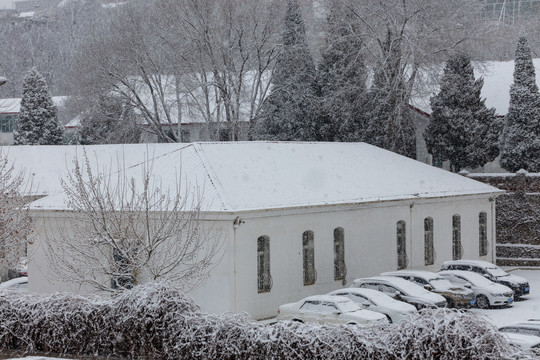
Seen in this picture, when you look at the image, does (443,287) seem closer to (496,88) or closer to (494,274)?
(494,274)

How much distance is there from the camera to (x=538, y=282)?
3791cm

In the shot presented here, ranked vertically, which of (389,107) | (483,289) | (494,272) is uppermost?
(389,107)

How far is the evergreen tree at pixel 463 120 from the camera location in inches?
1933

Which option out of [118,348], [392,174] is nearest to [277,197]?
[392,174]

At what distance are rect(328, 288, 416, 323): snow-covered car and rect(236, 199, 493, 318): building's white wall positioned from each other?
2.58m

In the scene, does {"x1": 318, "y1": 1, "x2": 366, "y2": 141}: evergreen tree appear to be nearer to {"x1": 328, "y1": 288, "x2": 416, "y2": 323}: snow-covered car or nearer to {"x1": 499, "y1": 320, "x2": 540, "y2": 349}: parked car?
{"x1": 328, "y1": 288, "x2": 416, "y2": 323}: snow-covered car

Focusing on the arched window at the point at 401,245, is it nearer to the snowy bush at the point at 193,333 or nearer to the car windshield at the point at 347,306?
the car windshield at the point at 347,306

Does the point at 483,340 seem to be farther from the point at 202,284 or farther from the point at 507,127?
the point at 507,127

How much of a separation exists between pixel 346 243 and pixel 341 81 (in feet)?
73.8

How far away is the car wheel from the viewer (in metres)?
30.7

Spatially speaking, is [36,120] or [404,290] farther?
[36,120]

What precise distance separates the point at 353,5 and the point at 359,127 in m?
7.69

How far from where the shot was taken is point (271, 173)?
31406 mm

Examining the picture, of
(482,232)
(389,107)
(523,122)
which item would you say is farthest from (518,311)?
(389,107)
